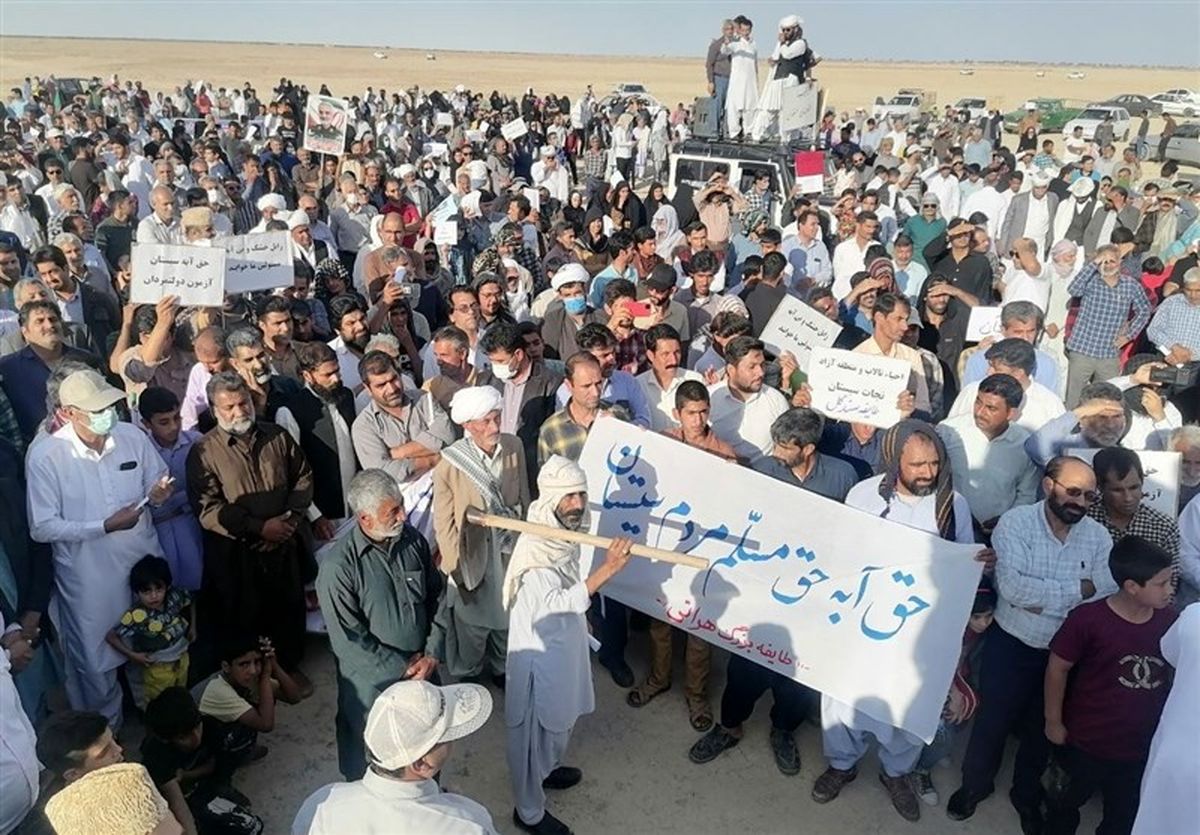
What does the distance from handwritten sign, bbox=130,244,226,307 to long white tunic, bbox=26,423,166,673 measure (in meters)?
1.90

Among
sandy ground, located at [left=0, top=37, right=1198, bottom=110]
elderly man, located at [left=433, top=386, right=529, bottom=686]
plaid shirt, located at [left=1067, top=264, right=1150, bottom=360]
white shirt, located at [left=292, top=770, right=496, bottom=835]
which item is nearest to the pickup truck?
sandy ground, located at [left=0, top=37, right=1198, bottom=110]

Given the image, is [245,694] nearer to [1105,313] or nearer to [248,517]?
[248,517]

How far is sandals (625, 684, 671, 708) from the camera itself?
4734mm

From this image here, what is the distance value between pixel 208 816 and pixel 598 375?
2.57 metres

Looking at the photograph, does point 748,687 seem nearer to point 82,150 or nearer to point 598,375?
point 598,375

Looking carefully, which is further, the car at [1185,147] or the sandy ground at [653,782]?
the car at [1185,147]

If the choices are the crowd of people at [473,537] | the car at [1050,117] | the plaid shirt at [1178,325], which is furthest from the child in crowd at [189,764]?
the car at [1050,117]

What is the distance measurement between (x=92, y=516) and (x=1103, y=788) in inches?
178

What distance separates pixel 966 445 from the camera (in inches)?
176

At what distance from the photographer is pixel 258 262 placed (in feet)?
21.7

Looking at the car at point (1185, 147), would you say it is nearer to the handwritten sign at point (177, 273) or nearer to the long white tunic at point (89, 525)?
the handwritten sign at point (177, 273)

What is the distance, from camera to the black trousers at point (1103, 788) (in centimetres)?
354

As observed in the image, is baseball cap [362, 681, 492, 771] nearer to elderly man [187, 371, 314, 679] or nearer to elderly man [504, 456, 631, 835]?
elderly man [504, 456, 631, 835]

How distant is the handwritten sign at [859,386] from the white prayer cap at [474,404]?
185 centimetres
